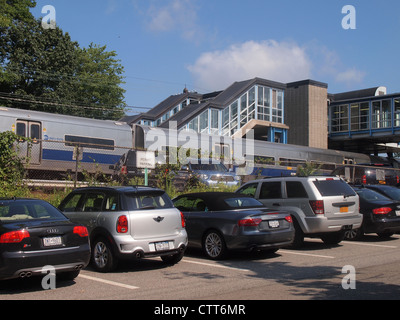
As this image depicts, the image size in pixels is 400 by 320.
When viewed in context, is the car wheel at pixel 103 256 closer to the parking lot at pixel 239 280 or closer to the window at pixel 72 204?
the parking lot at pixel 239 280

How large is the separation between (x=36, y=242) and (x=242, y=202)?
516 cm

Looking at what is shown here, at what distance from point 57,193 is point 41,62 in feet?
74.5

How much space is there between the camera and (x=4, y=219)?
7949 millimetres

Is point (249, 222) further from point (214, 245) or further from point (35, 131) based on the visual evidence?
point (35, 131)

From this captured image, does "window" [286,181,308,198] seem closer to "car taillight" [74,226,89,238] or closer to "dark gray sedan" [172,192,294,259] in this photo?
"dark gray sedan" [172,192,294,259]

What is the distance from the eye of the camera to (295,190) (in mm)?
12484

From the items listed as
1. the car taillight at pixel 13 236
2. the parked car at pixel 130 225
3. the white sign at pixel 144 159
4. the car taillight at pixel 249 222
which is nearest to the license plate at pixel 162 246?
the parked car at pixel 130 225

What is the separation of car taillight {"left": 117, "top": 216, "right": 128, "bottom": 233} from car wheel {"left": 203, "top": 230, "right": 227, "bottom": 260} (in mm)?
2404

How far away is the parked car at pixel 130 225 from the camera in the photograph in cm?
910

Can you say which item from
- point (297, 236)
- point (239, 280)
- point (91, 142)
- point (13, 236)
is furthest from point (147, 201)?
point (91, 142)

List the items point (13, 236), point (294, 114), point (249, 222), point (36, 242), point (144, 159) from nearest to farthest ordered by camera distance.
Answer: point (13, 236) → point (36, 242) → point (249, 222) → point (144, 159) → point (294, 114)

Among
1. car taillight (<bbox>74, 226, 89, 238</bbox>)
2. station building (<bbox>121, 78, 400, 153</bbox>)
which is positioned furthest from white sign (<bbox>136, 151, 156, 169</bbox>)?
station building (<bbox>121, 78, 400, 153</bbox>)

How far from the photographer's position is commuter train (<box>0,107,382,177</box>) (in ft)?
66.7

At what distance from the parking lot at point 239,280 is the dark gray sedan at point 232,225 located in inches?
14.2
